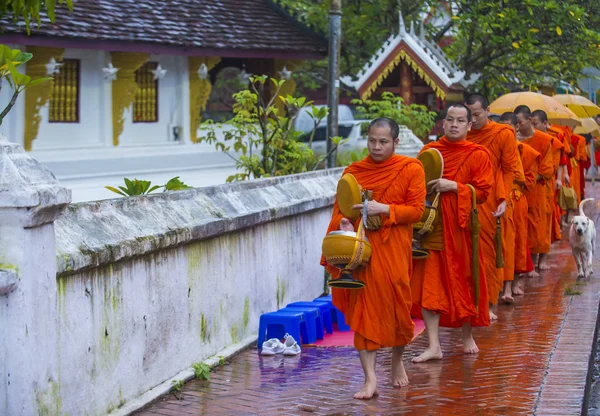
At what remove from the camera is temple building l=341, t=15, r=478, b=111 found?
18.8 meters

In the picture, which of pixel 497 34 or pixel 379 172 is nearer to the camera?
pixel 379 172

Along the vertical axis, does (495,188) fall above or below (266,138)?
below

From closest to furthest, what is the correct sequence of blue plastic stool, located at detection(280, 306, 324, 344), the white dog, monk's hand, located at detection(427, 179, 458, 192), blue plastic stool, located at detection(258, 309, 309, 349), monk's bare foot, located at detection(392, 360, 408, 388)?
monk's bare foot, located at detection(392, 360, 408, 388)
monk's hand, located at detection(427, 179, 458, 192)
blue plastic stool, located at detection(258, 309, 309, 349)
blue plastic stool, located at detection(280, 306, 324, 344)
the white dog

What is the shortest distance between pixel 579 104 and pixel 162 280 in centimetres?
1265

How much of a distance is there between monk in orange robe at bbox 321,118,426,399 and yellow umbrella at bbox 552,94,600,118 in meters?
12.0

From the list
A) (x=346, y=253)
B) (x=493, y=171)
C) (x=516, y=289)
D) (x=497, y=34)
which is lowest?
(x=516, y=289)

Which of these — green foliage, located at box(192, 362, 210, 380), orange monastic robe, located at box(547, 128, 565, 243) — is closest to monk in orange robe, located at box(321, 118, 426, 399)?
green foliage, located at box(192, 362, 210, 380)

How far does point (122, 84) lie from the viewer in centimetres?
1491

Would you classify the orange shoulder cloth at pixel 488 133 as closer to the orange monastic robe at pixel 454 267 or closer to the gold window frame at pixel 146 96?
the orange monastic robe at pixel 454 267

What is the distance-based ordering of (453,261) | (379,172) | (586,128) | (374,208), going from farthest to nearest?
(586,128)
(453,261)
(379,172)
(374,208)

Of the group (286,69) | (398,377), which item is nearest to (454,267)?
(398,377)

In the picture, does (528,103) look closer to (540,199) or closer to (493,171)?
(540,199)

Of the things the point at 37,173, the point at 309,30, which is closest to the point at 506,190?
the point at 37,173

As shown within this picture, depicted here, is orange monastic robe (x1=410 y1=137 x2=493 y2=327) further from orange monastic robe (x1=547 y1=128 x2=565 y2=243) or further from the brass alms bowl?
orange monastic robe (x1=547 y1=128 x2=565 y2=243)
